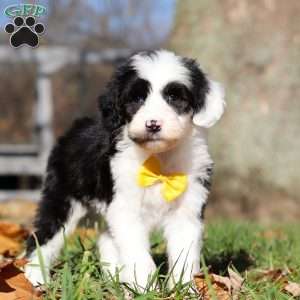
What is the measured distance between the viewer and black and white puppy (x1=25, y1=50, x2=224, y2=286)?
4.07m

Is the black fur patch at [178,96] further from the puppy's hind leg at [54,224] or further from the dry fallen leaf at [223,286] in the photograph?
the puppy's hind leg at [54,224]

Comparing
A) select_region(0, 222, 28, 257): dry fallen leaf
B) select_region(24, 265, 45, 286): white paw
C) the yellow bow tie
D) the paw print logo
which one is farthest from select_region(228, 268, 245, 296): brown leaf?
select_region(0, 222, 28, 257): dry fallen leaf

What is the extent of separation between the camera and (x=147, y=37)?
18.7 metres

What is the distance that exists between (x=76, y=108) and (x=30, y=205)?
4.49 m

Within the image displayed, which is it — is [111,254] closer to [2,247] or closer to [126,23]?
[2,247]

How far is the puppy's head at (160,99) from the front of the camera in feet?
13.1

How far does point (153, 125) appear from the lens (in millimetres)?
3932

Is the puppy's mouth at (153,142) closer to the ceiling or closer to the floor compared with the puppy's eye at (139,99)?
closer to the floor

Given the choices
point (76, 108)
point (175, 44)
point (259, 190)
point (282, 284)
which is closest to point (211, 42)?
point (175, 44)

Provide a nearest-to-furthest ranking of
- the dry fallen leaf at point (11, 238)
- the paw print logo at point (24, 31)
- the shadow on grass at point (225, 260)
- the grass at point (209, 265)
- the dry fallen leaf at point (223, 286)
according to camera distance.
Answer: the grass at point (209, 265) → the dry fallen leaf at point (223, 286) → the paw print logo at point (24, 31) → the shadow on grass at point (225, 260) → the dry fallen leaf at point (11, 238)

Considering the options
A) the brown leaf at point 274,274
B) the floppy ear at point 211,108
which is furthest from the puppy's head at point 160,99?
the brown leaf at point 274,274

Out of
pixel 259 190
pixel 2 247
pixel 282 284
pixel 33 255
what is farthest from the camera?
pixel 259 190

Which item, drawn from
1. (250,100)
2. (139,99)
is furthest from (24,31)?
(250,100)

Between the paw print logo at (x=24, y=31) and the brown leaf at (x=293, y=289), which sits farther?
the paw print logo at (x=24, y=31)
